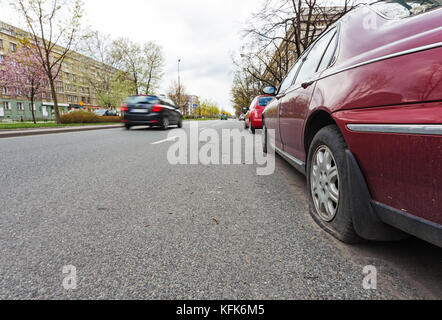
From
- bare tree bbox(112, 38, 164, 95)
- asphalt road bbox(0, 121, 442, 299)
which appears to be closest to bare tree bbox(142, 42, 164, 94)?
bare tree bbox(112, 38, 164, 95)

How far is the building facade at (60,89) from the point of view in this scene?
113 feet

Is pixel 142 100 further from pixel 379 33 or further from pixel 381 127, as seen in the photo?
pixel 381 127

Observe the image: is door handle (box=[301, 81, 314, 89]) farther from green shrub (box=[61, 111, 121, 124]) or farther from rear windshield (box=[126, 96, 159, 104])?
green shrub (box=[61, 111, 121, 124])

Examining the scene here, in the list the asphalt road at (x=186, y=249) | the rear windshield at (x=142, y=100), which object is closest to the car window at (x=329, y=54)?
the asphalt road at (x=186, y=249)

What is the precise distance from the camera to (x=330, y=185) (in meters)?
1.73

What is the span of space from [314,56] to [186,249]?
2448 millimetres

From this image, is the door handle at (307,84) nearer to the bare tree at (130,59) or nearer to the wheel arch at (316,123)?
the wheel arch at (316,123)

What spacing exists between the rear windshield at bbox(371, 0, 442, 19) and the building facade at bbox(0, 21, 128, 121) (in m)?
22.0

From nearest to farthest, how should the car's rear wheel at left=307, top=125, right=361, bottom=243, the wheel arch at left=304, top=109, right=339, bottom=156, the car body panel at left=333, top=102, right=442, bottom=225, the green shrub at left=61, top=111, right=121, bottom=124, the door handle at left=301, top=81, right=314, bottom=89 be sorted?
the car body panel at left=333, top=102, right=442, bottom=225
the car's rear wheel at left=307, top=125, right=361, bottom=243
the wheel arch at left=304, top=109, right=339, bottom=156
the door handle at left=301, top=81, right=314, bottom=89
the green shrub at left=61, top=111, right=121, bottom=124

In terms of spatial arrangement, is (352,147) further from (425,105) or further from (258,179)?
(258,179)

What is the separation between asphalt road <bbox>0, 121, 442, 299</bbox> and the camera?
1.19 m
